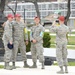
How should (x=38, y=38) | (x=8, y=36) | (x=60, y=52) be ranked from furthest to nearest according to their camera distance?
(x=38, y=38), (x=8, y=36), (x=60, y=52)

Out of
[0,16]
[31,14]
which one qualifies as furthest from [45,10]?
[0,16]

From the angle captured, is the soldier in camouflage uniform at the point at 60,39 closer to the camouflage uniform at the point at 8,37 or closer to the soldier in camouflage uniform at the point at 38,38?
the soldier in camouflage uniform at the point at 38,38

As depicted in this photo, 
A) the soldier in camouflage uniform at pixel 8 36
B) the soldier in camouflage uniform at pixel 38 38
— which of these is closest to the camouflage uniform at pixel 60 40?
the soldier in camouflage uniform at pixel 38 38

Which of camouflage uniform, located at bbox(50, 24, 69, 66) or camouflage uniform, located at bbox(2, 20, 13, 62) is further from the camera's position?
camouflage uniform, located at bbox(2, 20, 13, 62)

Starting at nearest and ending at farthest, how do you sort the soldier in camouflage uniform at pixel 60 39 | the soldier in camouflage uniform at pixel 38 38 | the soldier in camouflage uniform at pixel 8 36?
the soldier in camouflage uniform at pixel 60 39
the soldier in camouflage uniform at pixel 8 36
the soldier in camouflage uniform at pixel 38 38

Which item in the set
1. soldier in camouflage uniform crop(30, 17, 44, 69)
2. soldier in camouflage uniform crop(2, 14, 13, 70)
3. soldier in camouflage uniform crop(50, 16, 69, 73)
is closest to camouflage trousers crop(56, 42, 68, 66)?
soldier in camouflage uniform crop(50, 16, 69, 73)

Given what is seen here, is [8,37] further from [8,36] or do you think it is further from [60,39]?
[60,39]

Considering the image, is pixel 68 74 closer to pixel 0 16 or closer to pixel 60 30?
pixel 60 30

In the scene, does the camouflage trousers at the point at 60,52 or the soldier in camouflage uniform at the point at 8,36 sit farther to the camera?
the soldier in camouflage uniform at the point at 8,36

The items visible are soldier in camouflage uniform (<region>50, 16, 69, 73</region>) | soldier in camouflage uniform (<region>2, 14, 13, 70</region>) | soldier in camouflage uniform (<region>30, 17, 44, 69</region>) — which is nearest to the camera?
soldier in camouflage uniform (<region>50, 16, 69, 73</region>)

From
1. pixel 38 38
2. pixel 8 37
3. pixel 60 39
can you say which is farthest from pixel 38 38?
pixel 60 39

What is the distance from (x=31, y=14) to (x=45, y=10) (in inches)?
123

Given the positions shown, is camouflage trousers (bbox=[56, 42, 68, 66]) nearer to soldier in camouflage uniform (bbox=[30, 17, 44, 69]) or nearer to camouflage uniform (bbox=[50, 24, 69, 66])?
camouflage uniform (bbox=[50, 24, 69, 66])

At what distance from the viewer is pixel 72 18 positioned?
81.3 metres
